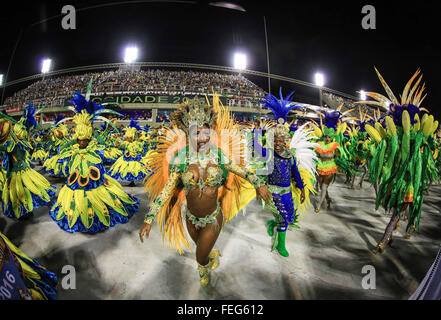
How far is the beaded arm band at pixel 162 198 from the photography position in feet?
5.37

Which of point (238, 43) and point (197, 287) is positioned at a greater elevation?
point (238, 43)

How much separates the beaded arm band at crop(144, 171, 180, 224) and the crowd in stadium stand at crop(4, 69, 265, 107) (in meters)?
19.8

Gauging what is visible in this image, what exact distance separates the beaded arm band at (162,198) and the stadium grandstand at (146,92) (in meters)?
16.1

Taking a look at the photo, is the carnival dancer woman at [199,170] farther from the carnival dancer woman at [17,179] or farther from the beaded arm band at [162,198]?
the carnival dancer woman at [17,179]

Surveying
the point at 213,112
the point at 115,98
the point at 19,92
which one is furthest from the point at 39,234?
the point at 19,92

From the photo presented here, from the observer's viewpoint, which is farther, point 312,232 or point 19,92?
point 19,92

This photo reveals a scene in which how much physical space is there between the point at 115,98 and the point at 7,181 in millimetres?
17116

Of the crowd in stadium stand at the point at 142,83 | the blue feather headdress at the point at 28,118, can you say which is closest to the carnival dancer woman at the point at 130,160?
the blue feather headdress at the point at 28,118

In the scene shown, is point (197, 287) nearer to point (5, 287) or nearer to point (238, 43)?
point (5, 287)

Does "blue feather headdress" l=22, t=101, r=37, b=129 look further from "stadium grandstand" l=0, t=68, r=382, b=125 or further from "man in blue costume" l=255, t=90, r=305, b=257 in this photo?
"stadium grandstand" l=0, t=68, r=382, b=125

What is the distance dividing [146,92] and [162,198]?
19662 millimetres

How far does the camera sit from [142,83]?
22.7 m

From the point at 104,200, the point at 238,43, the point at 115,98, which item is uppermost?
the point at 238,43

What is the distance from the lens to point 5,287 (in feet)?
4.63
